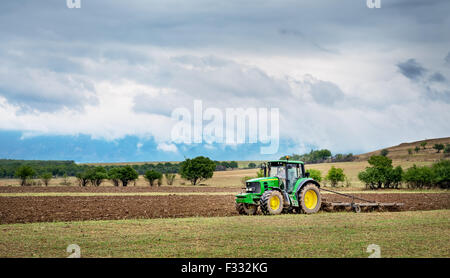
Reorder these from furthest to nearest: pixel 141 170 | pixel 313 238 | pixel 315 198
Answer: pixel 141 170 → pixel 315 198 → pixel 313 238

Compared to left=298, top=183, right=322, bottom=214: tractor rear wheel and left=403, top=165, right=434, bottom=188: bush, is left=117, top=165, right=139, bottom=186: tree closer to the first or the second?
left=403, top=165, right=434, bottom=188: bush

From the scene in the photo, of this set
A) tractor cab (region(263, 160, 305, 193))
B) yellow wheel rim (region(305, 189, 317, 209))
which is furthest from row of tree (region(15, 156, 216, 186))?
tractor cab (region(263, 160, 305, 193))

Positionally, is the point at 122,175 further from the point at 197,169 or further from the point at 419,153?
the point at 419,153

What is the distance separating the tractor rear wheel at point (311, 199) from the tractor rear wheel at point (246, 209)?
268 cm

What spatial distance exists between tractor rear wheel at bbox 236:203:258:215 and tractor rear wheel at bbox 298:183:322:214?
268 centimetres

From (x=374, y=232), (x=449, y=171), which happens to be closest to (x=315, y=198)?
(x=374, y=232)

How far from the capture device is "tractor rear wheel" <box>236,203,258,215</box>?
84.6ft

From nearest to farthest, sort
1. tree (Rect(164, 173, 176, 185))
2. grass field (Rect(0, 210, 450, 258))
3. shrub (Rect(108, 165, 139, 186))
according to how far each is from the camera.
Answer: grass field (Rect(0, 210, 450, 258)) → shrub (Rect(108, 165, 139, 186)) → tree (Rect(164, 173, 176, 185))

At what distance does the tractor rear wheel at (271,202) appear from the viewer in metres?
24.2

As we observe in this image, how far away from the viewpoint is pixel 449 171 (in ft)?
225

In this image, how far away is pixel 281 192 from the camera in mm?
25344

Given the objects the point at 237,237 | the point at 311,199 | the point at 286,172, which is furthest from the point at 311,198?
the point at 237,237
